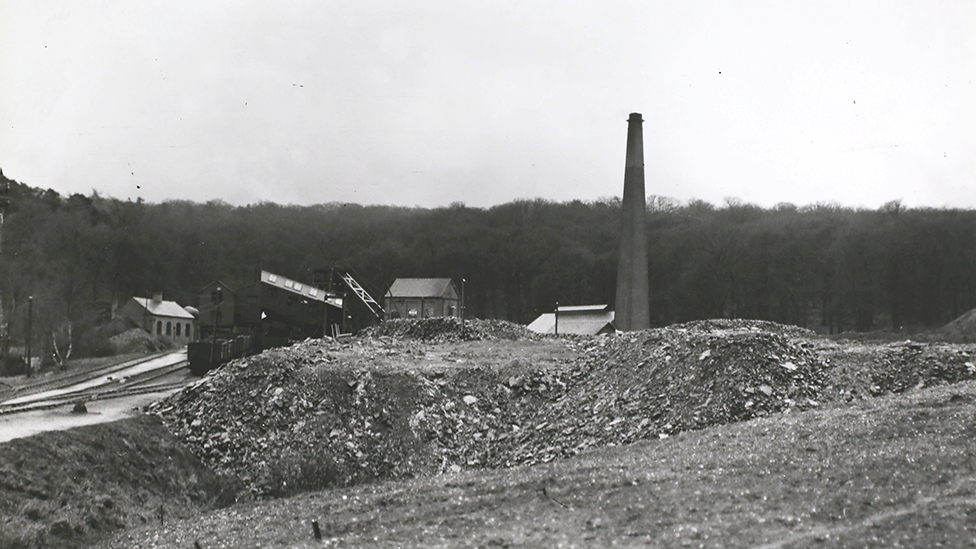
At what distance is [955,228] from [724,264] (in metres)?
18.5

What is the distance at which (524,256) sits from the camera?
79562 millimetres

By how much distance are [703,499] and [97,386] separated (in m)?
27.3

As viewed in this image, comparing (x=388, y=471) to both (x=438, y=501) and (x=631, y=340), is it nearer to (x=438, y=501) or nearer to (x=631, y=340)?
(x=438, y=501)

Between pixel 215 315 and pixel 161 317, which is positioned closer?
pixel 215 315

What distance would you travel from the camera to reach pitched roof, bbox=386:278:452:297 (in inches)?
2608

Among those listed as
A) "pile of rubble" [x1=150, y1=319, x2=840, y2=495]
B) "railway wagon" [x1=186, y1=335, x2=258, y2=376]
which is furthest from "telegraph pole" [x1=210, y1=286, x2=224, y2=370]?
"pile of rubble" [x1=150, y1=319, x2=840, y2=495]

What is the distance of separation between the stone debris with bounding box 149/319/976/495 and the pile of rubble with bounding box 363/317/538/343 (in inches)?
512

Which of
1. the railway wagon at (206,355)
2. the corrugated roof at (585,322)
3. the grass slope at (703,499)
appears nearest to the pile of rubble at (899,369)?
the grass slope at (703,499)

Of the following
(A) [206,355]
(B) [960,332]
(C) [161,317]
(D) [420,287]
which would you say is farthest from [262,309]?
(B) [960,332]

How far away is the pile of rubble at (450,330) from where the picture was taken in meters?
37.8

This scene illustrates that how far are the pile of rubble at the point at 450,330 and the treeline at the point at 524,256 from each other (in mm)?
16338

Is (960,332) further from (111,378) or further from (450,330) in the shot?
(111,378)

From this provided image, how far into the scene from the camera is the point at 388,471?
61.2 feet

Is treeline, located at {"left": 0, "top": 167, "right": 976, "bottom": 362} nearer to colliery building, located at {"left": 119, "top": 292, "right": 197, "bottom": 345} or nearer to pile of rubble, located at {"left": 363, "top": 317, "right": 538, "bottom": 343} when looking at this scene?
colliery building, located at {"left": 119, "top": 292, "right": 197, "bottom": 345}
